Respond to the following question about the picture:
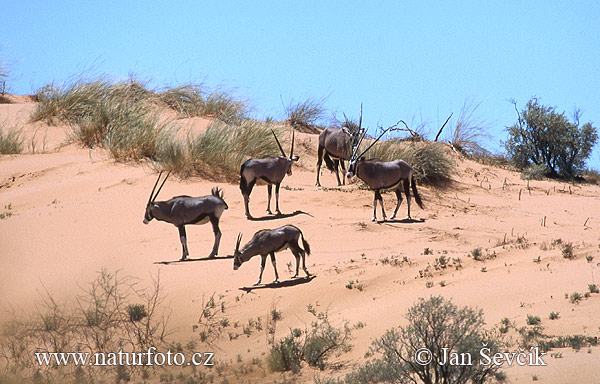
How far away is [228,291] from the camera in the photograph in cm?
1043

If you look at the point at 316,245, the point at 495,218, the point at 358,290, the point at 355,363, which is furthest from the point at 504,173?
the point at 355,363

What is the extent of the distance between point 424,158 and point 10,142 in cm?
1113

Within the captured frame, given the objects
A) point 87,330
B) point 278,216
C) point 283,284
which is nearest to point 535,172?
point 278,216

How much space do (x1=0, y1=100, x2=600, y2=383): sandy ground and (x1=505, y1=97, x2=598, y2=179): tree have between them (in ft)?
13.4

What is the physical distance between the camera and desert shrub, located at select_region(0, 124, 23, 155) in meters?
20.3

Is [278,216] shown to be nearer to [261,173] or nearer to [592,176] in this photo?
[261,173]

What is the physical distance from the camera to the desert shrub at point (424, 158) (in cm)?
1909

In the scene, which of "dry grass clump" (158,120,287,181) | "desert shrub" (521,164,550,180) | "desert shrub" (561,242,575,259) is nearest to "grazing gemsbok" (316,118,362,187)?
"dry grass clump" (158,120,287,181)

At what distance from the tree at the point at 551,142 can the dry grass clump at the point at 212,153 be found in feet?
33.4

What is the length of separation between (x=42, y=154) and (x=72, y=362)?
12929mm

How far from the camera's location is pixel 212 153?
1803 centimetres

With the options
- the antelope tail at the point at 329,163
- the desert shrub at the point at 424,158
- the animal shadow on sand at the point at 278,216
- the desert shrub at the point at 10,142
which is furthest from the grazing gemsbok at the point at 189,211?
the desert shrub at the point at 10,142

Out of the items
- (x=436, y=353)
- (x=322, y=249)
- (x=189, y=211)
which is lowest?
(x=436, y=353)

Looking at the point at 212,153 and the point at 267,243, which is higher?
the point at 212,153
